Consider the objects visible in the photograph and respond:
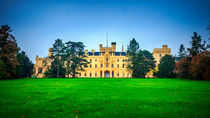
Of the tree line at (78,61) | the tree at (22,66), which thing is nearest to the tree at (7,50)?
the tree line at (78,61)

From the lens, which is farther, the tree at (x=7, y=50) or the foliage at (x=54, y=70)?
the foliage at (x=54, y=70)

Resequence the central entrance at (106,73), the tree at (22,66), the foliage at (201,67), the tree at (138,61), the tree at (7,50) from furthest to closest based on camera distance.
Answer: the central entrance at (106,73), the tree at (138,61), the tree at (22,66), the foliage at (201,67), the tree at (7,50)

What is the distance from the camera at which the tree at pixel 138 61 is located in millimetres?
51000

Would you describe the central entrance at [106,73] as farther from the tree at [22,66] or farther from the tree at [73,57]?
the tree at [22,66]

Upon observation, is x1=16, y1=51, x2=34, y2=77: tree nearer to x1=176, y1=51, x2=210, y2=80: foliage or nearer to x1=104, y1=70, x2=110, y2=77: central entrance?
x1=104, y1=70, x2=110, y2=77: central entrance

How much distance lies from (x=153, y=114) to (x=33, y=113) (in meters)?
4.97

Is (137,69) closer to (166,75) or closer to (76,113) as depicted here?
(166,75)

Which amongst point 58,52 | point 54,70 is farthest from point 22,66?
point 58,52

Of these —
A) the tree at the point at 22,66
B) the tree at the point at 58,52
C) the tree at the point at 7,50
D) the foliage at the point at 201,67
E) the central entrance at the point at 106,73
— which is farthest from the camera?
the central entrance at the point at 106,73

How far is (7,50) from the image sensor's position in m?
33.2

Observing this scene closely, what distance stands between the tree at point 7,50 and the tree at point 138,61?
Answer: 37447 millimetres

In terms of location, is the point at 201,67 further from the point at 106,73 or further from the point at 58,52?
the point at 106,73

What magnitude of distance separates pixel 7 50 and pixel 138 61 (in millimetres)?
41048

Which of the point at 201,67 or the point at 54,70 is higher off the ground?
the point at 201,67
